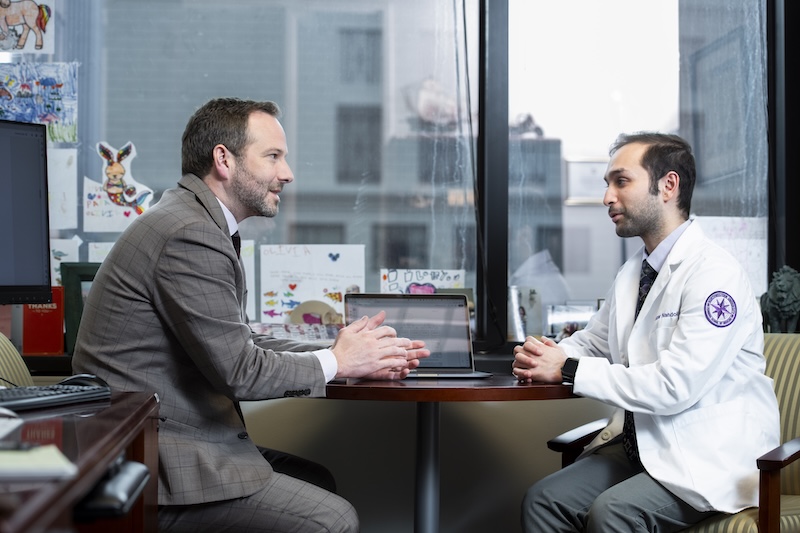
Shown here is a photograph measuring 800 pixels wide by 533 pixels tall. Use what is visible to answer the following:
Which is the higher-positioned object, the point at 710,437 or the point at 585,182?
the point at 585,182

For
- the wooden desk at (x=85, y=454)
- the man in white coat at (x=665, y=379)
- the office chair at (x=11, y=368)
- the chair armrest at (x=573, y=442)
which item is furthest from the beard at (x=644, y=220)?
the office chair at (x=11, y=368)

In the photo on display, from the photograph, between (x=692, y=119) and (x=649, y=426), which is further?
(x=692, y=119)

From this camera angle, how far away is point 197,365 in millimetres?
1967

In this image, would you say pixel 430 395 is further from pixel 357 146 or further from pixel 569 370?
pixel 357 146

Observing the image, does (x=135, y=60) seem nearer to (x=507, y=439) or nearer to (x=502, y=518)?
(x=507, y=439)

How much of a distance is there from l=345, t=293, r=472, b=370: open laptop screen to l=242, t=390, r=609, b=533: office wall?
795mm

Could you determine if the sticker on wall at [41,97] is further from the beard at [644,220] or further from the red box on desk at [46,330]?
the beard at [644,220]

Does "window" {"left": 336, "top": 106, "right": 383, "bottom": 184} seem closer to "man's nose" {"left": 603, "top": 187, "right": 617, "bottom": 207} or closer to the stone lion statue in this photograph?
"man's nose" {"left": 603, "top": 187, "right": 617, "bottom": 207}

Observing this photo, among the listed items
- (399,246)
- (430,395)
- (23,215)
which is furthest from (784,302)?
(23,215)

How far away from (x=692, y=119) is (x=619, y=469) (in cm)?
171

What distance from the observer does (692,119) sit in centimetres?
352

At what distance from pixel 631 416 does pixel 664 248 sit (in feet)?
1.66

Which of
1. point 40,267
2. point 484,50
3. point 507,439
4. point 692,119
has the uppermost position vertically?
point 484,50

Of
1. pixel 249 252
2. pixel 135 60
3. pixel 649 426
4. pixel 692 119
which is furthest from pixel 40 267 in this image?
pixel 692 119
